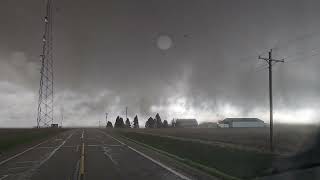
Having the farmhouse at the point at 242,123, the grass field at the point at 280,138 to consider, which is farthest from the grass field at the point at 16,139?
the farmhouse at the point at 242,123

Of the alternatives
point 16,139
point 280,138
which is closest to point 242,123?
point 16,139

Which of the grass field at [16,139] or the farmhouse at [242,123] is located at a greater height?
the farmhouse at [242,123]

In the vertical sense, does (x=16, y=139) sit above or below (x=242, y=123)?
below

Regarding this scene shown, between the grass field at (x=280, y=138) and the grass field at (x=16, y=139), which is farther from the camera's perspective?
the grass field at (x=16, y=139)

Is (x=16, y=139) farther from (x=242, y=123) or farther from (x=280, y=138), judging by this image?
(x=242, y=123)

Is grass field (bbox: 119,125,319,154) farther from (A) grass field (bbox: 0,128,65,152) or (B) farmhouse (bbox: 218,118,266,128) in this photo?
(B) farmhouse (bbox: 218,118,266,128)

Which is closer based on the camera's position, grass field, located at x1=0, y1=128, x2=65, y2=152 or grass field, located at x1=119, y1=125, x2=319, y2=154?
grass field, located at x1=119, y1=125, x2=319, y2=154

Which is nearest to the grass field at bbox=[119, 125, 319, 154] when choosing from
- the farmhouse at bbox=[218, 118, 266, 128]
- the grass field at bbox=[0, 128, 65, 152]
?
the grass field at bbox=[0, 128, 65, 152]

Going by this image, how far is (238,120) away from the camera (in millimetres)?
184250

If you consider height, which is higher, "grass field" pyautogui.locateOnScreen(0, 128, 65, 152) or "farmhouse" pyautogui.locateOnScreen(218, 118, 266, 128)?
"farmhouse" pyautogui.locateOnScreen(218, 118, 266, 128)

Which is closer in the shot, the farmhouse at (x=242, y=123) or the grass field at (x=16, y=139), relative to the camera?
the grass field at (x=16, y=139)

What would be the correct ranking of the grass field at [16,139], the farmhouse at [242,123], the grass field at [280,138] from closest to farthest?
1. the grass field at [280,138]
2. the grass field at [16,139]
3. the farmhouse at [242,123]

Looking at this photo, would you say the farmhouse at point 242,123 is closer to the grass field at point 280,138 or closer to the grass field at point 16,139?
the grass field at point 16,139

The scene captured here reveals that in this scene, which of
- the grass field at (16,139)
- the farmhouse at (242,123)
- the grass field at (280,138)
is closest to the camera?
the grass field at (280,138)
